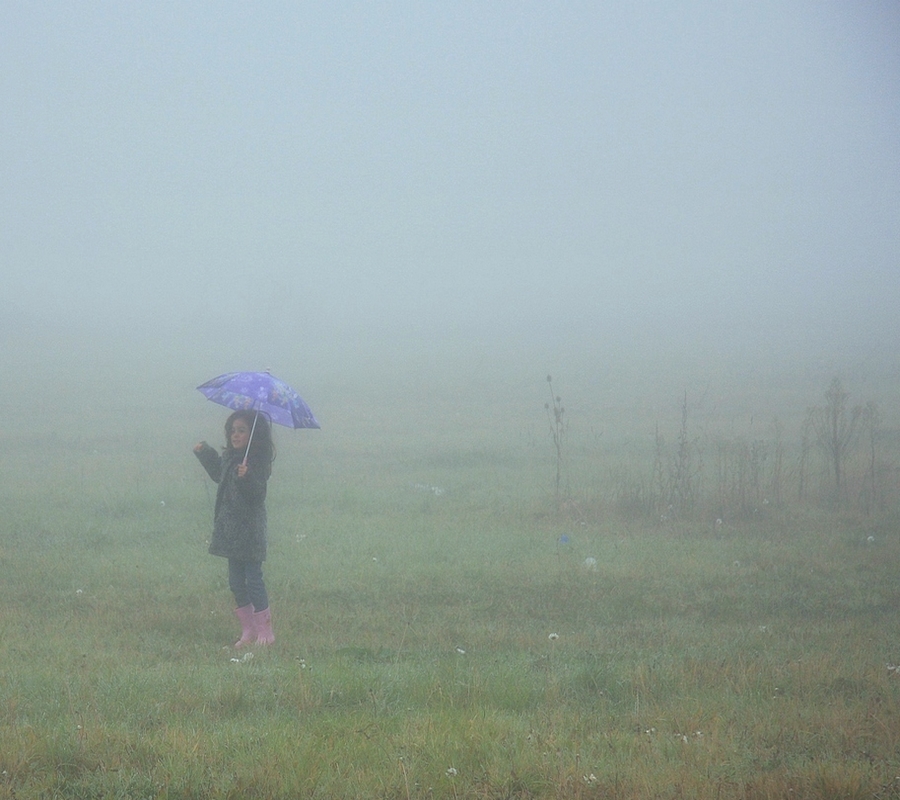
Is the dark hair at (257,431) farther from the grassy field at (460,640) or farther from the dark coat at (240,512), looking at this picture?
the grassy field at (460,640)

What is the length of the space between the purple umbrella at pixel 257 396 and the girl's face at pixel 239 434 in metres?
0.05

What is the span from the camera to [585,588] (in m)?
8.95

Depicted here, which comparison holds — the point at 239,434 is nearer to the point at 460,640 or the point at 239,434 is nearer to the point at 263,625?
the point at 263,625

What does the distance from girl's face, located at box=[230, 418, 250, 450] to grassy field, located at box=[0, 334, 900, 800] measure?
1.49 metres

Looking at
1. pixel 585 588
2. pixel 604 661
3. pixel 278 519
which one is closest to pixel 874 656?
pixel 604 661

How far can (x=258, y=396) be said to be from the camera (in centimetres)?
720

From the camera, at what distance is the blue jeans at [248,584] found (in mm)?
7246

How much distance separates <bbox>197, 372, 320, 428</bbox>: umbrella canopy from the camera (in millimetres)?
7195

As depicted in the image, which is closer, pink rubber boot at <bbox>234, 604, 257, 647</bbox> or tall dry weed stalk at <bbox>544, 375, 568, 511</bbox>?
pink rubber boot at <bbox>234, 604, 257, 647</bbox>

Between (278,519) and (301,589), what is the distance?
11.9 feet

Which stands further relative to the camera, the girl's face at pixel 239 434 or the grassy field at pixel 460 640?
the girl's face at pixel 239 434

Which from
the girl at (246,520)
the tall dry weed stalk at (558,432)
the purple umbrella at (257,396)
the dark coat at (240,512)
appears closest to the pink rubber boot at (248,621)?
the girl at (246,520)

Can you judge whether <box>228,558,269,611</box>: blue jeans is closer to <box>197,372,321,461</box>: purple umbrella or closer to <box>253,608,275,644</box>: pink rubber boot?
<box>253,608,275,644</box>: pink rubber boot

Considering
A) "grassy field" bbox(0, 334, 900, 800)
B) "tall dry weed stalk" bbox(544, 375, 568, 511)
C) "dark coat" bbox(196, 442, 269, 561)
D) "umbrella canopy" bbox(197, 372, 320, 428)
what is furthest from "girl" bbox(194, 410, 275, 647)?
"tall dry weed stalk" bbox(544, 375, 568, 511)
